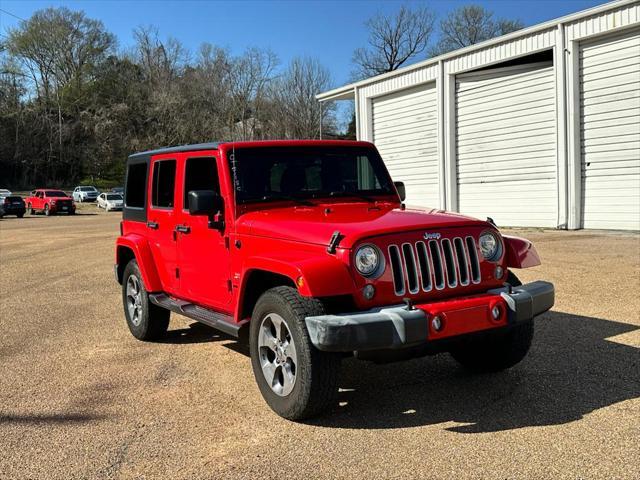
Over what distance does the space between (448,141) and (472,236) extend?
52.2 ft

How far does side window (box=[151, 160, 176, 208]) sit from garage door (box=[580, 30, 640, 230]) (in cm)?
1259

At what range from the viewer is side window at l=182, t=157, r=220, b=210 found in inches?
200

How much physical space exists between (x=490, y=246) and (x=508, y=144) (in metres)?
14.5

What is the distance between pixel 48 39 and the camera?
76562mm

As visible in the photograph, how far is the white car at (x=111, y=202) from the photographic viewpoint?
1812 inches

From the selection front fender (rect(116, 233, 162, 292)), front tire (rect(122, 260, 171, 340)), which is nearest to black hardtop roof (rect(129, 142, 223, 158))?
front fender (rect(116, 233, 162, 292))

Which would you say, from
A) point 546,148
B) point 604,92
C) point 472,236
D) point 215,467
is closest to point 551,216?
point 546,148

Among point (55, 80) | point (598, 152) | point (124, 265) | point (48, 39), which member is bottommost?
point (124, 265)

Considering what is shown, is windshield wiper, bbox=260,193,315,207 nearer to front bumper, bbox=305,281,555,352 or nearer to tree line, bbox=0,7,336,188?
front bumper, bbox=305,281,555,352

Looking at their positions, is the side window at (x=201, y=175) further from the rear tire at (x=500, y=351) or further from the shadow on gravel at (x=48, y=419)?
the rear tire at (x=500, y=351)

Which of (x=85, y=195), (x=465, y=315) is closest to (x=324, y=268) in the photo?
(x=465, y=315)

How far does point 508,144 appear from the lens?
1784 centimetres

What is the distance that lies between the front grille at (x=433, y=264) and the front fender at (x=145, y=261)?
3.02 metres

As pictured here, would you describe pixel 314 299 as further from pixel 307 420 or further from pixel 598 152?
pixel 598 152
